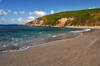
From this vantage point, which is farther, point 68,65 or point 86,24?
point 86,24

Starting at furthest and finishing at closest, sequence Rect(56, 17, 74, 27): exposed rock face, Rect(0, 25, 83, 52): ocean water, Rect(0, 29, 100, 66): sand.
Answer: Rect(56, 17, 74, 27): exposed rock face, Rect(0, 25, 83, 52): ocean water, Rect(0, 29, 100, 66): sand

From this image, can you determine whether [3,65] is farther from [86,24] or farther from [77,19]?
[77,19]

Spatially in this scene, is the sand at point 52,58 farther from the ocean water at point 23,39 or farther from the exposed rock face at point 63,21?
the exposed rock face at point 63,21

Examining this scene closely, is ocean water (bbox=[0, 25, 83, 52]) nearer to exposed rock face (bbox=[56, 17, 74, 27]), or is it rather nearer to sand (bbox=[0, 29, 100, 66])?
sand (bbox=[0, 29, 100, 66])

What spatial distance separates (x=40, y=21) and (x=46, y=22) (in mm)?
16495

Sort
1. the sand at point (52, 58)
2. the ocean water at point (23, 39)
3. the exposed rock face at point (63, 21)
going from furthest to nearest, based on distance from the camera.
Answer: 1. the exposed rock face at point (63, 21)
2. the ocean water at point (23, 39)
3. the sand at point (52, 58)

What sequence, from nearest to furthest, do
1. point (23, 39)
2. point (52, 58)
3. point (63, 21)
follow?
point (52, 58)
point (23, 39)
point (63, 21)

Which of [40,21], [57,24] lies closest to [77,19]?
[57,24]

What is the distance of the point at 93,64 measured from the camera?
582cm

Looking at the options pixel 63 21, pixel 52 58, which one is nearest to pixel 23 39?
pixel 52 58

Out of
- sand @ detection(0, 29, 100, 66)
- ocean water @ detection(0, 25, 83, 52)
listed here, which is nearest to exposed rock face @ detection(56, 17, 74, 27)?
ocean water @ detection(0, 25, 83, 52)

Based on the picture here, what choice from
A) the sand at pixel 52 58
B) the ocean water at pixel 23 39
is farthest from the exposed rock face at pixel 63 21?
the sand at pixel 52 58

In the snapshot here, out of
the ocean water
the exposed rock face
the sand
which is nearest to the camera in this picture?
the sand

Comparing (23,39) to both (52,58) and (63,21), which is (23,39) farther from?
(63,21)
